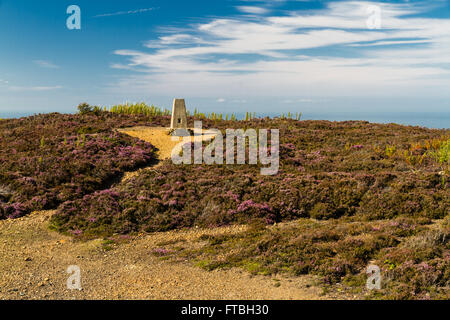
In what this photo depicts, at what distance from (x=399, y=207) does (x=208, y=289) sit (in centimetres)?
1045

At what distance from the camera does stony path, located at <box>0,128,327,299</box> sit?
Answer: 9.76 meters

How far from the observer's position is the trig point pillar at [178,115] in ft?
103

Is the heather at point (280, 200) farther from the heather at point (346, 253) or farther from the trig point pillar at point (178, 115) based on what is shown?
the trig point pillar at point (178, 115)

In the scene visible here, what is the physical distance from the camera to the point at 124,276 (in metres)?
11.2

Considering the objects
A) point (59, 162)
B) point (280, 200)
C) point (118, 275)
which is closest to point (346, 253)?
point (280, 200)

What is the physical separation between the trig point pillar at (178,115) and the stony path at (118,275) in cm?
1777

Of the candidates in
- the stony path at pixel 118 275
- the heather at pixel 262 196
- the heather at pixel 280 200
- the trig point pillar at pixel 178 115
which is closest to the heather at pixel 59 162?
the heather at pixel 280 200

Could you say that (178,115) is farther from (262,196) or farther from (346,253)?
(346,253)

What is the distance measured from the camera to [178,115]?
31.9m

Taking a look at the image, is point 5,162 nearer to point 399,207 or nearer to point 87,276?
point 87,276

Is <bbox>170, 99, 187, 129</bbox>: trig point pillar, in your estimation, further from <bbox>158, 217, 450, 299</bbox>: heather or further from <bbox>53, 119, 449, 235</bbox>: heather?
<bbox>158, 217, 450, 299</bbox>: heather

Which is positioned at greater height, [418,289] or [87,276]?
[418,289]
